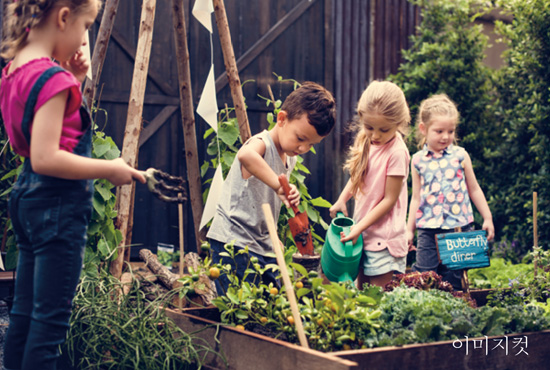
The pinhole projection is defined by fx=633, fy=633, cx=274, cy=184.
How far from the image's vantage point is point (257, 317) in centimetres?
250

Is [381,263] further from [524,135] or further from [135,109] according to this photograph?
[524,135]

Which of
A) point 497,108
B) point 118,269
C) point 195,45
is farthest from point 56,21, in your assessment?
point 497,108

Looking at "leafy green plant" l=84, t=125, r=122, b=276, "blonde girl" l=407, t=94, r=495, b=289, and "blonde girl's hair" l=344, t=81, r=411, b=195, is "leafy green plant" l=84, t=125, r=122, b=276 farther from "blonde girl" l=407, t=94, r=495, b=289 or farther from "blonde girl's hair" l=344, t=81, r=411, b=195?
"blonde girl" l=407, t=94, r=495, b=289

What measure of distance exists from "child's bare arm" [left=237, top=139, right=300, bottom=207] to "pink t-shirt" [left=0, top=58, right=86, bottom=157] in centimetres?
88

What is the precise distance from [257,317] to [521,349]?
1021mm

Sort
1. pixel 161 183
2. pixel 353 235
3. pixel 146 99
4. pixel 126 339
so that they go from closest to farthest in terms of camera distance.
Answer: pixel 161 183 → pixel 126 339 → pixel 353 235 → pixel 146 99

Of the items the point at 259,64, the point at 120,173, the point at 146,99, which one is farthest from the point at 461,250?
the point at 259,64

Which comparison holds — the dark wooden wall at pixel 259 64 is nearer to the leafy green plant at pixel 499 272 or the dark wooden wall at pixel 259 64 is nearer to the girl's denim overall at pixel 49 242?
the leafy green plant at pixel 499 272

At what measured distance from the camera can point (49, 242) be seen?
183 cm

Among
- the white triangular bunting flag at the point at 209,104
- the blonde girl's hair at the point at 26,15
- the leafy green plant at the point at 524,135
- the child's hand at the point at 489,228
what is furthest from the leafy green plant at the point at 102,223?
the leafy green plant at the point at 524,135

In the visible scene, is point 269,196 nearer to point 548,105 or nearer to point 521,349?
point 521,349

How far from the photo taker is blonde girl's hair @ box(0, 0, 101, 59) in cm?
183

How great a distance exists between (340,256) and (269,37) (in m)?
4.02

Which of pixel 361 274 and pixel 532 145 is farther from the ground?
pixel 532 145
